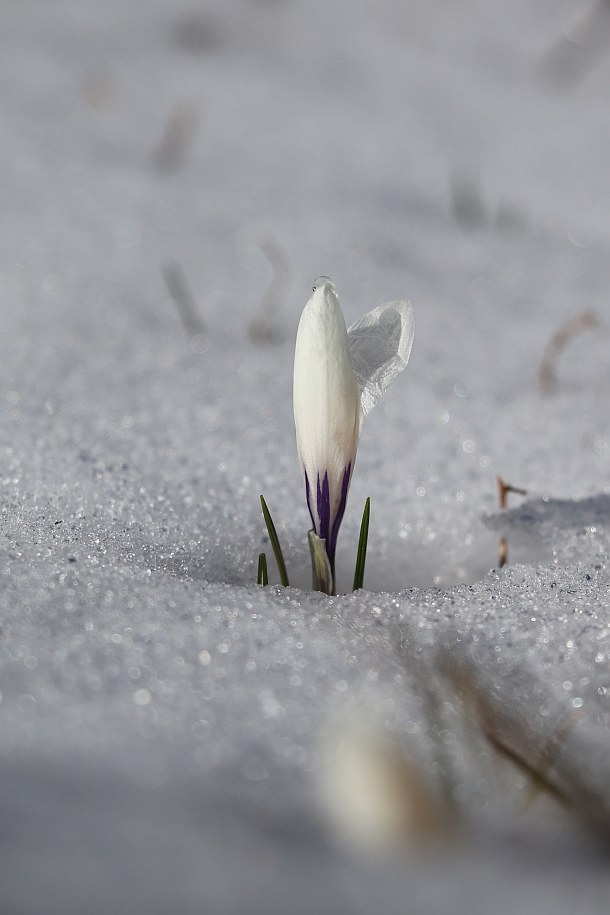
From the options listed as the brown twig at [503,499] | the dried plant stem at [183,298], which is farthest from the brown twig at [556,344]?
the dried plant stem at [183,298]

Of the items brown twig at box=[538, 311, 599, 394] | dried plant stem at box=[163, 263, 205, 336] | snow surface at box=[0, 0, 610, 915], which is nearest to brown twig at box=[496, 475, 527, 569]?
snow surface at box=[0, 0, 610, 915]

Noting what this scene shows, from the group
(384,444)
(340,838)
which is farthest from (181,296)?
(340,838)

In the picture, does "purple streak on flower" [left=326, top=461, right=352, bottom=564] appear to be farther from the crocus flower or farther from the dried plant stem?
the dried plant stem

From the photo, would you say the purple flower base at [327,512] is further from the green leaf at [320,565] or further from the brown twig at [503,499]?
the brown twig at [503,499]

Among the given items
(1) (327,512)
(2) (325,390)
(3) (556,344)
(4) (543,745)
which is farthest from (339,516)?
(3) (556,344)

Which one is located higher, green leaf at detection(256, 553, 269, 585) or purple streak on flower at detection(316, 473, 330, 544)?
purple streak on flower at detection(316, 473, 330, 544)

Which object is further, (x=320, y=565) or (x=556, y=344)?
(x=556, y=344)

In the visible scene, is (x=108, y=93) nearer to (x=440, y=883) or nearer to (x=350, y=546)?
(x=350, y=546)

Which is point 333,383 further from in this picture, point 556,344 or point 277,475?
point 556,344
